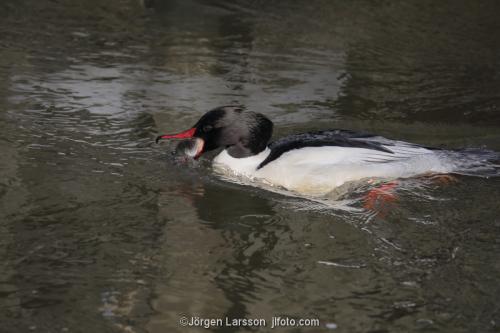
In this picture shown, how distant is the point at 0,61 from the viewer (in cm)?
866

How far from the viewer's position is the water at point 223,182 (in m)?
4.38

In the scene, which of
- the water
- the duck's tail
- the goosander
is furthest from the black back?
the duck's tail

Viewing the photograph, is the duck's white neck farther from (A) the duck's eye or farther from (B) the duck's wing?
(A) the duck's eye

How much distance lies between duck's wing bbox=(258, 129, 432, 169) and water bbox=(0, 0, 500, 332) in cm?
27

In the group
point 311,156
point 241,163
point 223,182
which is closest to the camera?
point 311,156

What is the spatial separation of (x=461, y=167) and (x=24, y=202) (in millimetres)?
3374

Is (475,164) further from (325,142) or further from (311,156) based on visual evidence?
(311,156)

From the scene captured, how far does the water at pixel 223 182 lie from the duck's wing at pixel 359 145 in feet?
0.90

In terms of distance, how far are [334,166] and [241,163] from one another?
774 mm

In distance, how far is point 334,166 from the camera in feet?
20.0

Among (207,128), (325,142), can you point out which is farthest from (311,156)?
(207,128)

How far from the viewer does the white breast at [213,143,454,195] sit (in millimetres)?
6074

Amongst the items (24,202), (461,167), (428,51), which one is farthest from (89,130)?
(428,51)

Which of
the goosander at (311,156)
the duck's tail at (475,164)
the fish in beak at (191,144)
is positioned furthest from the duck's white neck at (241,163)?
the duck's tail at (475,164)
